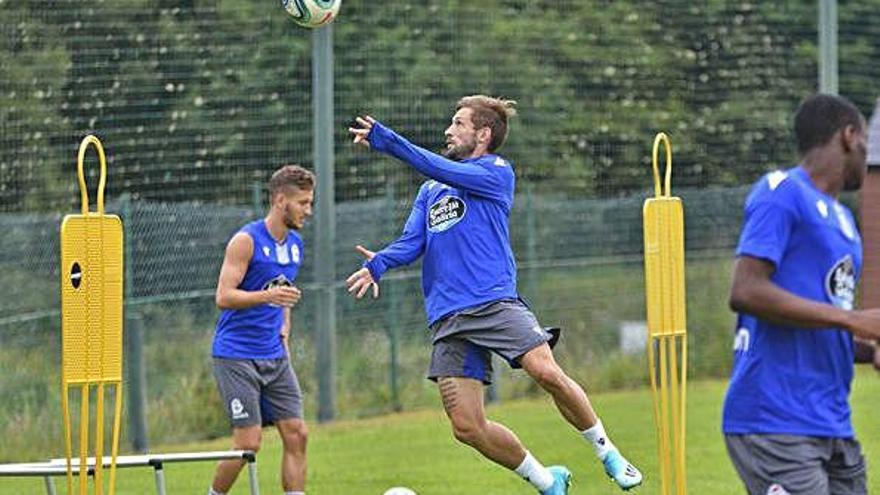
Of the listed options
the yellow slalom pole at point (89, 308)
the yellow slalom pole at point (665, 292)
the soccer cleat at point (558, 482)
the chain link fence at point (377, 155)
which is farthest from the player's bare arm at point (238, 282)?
the chain link fence at point (377, 155)

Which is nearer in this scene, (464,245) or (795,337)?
(795,337)

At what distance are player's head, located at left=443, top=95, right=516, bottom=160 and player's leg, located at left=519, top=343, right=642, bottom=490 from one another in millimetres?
1080

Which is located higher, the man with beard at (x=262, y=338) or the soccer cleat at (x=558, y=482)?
the man with beard at (x=262, y=338)

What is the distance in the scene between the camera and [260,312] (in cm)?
1136

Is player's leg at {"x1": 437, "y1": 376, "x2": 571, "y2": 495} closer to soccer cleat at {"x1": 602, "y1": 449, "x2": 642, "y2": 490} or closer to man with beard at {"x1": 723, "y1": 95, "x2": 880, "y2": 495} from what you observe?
soccer cleat at {"x1": 602, "y1": 449, "x2": 642, "y2": 490}

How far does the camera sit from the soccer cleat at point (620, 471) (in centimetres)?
1029

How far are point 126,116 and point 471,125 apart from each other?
7.84 meters

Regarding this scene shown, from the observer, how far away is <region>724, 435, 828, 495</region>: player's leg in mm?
6562

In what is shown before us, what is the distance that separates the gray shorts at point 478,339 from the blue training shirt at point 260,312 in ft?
4.70

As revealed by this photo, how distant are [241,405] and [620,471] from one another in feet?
7.38

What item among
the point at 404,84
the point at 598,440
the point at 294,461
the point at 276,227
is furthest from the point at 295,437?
the point at 404,84

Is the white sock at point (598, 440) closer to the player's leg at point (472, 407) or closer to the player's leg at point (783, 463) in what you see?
the player's leg at point (472, 407)

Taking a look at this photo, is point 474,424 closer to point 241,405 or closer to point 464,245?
point 464,245

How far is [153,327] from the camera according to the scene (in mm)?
17031
